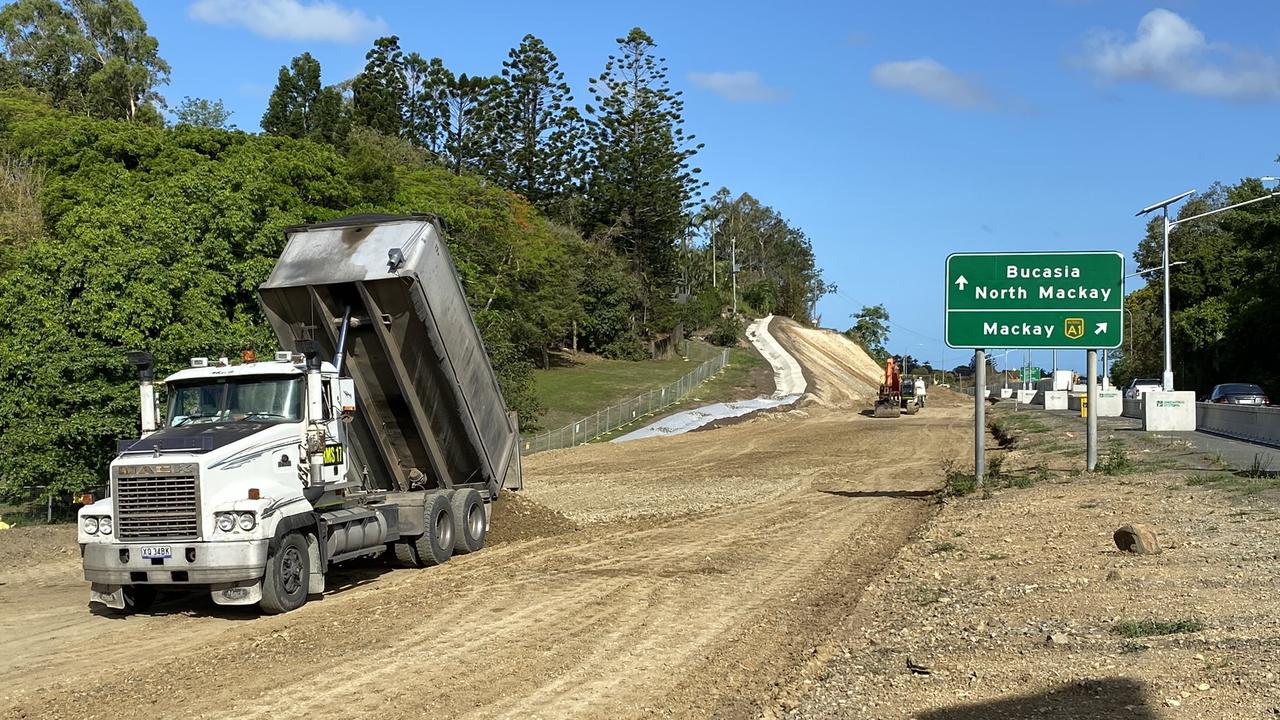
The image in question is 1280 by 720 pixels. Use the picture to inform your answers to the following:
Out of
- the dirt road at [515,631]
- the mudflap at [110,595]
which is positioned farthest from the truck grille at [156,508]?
the dirt road at [515,631]

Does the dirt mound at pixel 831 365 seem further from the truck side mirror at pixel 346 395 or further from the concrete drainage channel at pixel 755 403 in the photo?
the truck side mirror at pixel 346 395

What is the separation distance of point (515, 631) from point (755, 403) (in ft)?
A: 178

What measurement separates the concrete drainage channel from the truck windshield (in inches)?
1336

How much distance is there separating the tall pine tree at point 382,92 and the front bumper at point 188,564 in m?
75.1

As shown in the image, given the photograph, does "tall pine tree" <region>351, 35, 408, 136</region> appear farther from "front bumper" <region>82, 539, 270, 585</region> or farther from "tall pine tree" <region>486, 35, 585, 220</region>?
"front bumper" <region>82, 539, 270, 585</region>

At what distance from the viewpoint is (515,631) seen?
1064cm

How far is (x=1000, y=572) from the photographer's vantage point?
13055 millimetres

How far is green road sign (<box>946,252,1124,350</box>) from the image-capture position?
23422 mm

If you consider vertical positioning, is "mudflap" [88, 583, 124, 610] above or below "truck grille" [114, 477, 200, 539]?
below

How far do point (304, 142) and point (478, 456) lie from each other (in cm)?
3375

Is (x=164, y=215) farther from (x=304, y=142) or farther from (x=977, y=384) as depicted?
(x=304, y=142)

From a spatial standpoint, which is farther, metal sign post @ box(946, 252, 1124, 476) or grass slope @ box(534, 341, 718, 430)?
grass slope @ box(534, 341, 718, 430)

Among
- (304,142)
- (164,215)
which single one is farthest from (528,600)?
(304,142)

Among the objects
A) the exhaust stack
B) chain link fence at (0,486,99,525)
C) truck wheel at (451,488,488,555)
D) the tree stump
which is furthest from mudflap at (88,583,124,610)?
chain link fence at (0,486,99,525)
